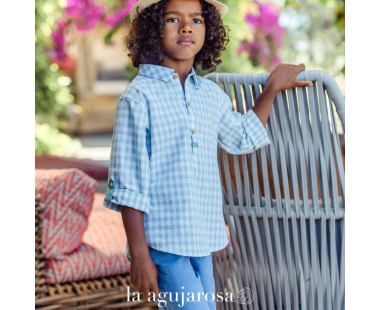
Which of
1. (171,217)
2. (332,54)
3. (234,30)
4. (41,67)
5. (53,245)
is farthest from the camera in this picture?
(332,54)

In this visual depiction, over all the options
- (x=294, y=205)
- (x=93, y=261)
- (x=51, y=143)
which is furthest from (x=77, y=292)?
(x=51, y=143)

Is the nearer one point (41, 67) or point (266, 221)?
point (266, 221)

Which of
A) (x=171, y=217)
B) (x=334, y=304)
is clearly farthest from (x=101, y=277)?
(x=334, y=304)

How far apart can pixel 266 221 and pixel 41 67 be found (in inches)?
170

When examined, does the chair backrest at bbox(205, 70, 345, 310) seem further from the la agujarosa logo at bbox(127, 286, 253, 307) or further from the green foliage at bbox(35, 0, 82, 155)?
the green foliage at bbox(35, 0, 82, 155)

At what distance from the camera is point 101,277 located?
1.93 m

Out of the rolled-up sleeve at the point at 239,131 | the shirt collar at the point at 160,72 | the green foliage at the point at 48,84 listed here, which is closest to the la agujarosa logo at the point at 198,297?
the rolled-up sleeve at the point at 239,131

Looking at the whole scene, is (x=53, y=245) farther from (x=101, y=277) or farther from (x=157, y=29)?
(x=157, y=29)

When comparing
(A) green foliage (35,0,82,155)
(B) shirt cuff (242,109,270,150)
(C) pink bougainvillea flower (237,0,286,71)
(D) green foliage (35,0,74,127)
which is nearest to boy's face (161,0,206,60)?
(B) shirt cuff (242,109,270,150)

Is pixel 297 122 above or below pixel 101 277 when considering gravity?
above

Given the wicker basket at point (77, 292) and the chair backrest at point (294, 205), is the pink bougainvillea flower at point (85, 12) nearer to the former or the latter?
the wicker basket at point (77, 292)

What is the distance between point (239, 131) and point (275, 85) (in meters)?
0.20

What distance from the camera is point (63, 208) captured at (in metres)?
1.79

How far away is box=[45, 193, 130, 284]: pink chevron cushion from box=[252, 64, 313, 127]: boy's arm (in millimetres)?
1046
